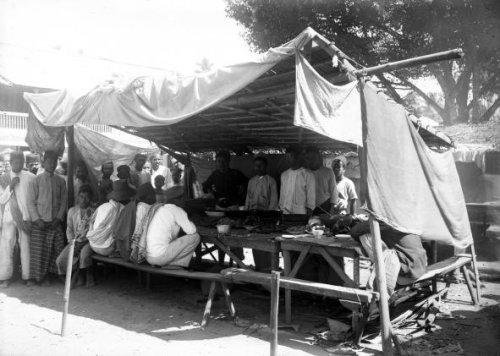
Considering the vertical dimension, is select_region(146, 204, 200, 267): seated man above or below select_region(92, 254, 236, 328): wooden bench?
above

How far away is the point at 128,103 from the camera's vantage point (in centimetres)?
548

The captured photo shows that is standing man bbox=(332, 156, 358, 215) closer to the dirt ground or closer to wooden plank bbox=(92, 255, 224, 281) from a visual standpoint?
the dirt ground

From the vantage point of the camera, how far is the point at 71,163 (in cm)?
840

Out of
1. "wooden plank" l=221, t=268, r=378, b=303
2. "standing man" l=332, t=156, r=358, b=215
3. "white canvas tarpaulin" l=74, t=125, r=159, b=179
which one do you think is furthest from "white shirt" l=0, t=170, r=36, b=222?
"standing man" l=332, t=156, r=358, b=215

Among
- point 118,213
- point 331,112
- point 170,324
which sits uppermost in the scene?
point 331,112

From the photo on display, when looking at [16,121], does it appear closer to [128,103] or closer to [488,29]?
[128,103]

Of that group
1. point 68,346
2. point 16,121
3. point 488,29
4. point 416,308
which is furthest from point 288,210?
point 16,121

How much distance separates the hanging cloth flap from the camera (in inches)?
172

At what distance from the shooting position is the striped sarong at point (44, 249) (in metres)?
6.98

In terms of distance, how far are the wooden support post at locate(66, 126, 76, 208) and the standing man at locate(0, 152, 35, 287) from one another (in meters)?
1.11

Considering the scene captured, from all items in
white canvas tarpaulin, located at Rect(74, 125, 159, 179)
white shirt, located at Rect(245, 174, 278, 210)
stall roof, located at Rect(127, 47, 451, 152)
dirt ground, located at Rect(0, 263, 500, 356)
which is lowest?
dirt ground, located at Rect(0, 263, 500, 356)

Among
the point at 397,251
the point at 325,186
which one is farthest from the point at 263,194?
the point at 397,251

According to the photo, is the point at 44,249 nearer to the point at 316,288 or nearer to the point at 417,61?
the point at 316,288

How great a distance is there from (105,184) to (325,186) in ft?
14.1
